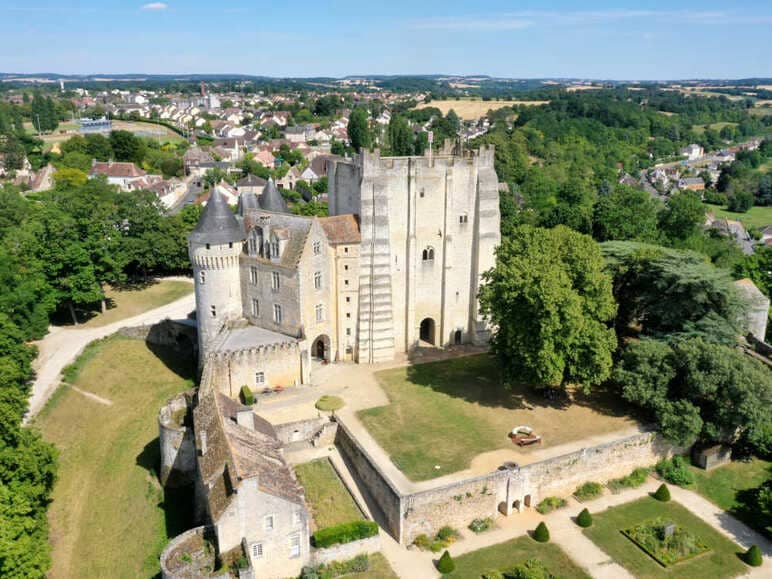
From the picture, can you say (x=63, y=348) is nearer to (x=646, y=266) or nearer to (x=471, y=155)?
(x=471, y=155)

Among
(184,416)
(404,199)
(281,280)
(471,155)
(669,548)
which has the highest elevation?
(471,155)

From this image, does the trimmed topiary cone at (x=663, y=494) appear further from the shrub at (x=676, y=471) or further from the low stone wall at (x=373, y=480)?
the low stone wall at (x=373, y=480)

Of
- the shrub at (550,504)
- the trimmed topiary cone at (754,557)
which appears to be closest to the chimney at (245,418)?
the shrub at (550,504)

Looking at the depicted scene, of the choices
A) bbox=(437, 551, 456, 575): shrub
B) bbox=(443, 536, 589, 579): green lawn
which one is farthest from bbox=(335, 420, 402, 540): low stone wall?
bbox=(443, 536, 589, 579): green lawn

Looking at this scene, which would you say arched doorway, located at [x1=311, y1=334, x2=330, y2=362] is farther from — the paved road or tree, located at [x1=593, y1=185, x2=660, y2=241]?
tree, located at [x1=593, y1=185, x2=660, y2=241]

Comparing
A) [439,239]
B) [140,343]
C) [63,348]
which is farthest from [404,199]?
[63,348]
